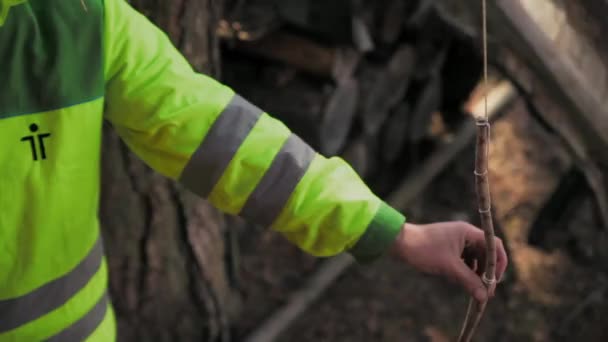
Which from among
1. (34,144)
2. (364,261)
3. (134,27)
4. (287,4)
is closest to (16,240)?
(34,144)

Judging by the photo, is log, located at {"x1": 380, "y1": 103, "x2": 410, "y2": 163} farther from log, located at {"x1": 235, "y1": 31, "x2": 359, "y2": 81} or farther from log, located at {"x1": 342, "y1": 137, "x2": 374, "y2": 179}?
log, located at {"x1": 235, "y1": 31, "x2": 359, "y2": 81}

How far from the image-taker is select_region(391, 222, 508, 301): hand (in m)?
A: 0.99

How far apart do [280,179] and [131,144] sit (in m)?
0.24

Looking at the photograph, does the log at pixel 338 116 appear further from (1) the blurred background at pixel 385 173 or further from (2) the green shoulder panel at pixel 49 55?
(2) the green shoulder panel at pixel 49 55

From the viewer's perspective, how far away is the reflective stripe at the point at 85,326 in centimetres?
112

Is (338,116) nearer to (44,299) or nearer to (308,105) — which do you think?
(308,105)

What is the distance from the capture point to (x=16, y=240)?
1.00 meters

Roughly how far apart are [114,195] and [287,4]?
68cm

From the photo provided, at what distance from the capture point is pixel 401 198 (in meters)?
2.48

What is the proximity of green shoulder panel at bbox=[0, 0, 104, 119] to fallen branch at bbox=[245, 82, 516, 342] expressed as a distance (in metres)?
1.15

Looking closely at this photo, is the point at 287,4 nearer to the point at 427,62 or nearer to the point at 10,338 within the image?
the point at 427,62

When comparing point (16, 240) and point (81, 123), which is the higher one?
point (81, 123)

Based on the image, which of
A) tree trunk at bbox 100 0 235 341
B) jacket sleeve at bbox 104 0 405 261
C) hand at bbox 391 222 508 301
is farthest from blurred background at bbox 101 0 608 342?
hand at bbox 391 222 508 301

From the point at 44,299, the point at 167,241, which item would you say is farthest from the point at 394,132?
the point at 44,299
